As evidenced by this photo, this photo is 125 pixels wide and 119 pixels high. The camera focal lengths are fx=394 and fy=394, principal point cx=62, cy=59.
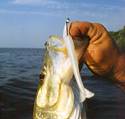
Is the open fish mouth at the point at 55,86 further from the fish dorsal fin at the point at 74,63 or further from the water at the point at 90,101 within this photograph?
the water at the point at 90,101

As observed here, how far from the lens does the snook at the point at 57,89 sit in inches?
94.5

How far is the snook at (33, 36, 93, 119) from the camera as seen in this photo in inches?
94.5

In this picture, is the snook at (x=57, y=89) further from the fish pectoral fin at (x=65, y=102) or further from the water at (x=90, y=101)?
the water at (x=90, y=101)

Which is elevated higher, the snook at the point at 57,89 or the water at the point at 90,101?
the snook at the point at 57,89

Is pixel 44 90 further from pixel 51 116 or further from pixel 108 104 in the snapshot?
pixel 108 104

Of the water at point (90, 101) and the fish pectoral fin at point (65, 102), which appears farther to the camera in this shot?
the water at point (90, 101)

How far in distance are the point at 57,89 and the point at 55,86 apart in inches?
0.9

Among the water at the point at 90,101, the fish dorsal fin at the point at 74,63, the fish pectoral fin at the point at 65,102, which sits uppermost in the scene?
the fish dorsal fin at the point at 74,63

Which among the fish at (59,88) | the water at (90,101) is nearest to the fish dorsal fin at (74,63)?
the fish at (59,88)

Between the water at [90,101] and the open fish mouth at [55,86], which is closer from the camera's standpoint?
the open fish mouth at [55,86]

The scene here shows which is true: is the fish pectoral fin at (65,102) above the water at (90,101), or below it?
above

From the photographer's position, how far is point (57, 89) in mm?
2467

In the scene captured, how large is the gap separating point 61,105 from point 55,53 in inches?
12.7

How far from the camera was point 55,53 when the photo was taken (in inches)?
96.2
